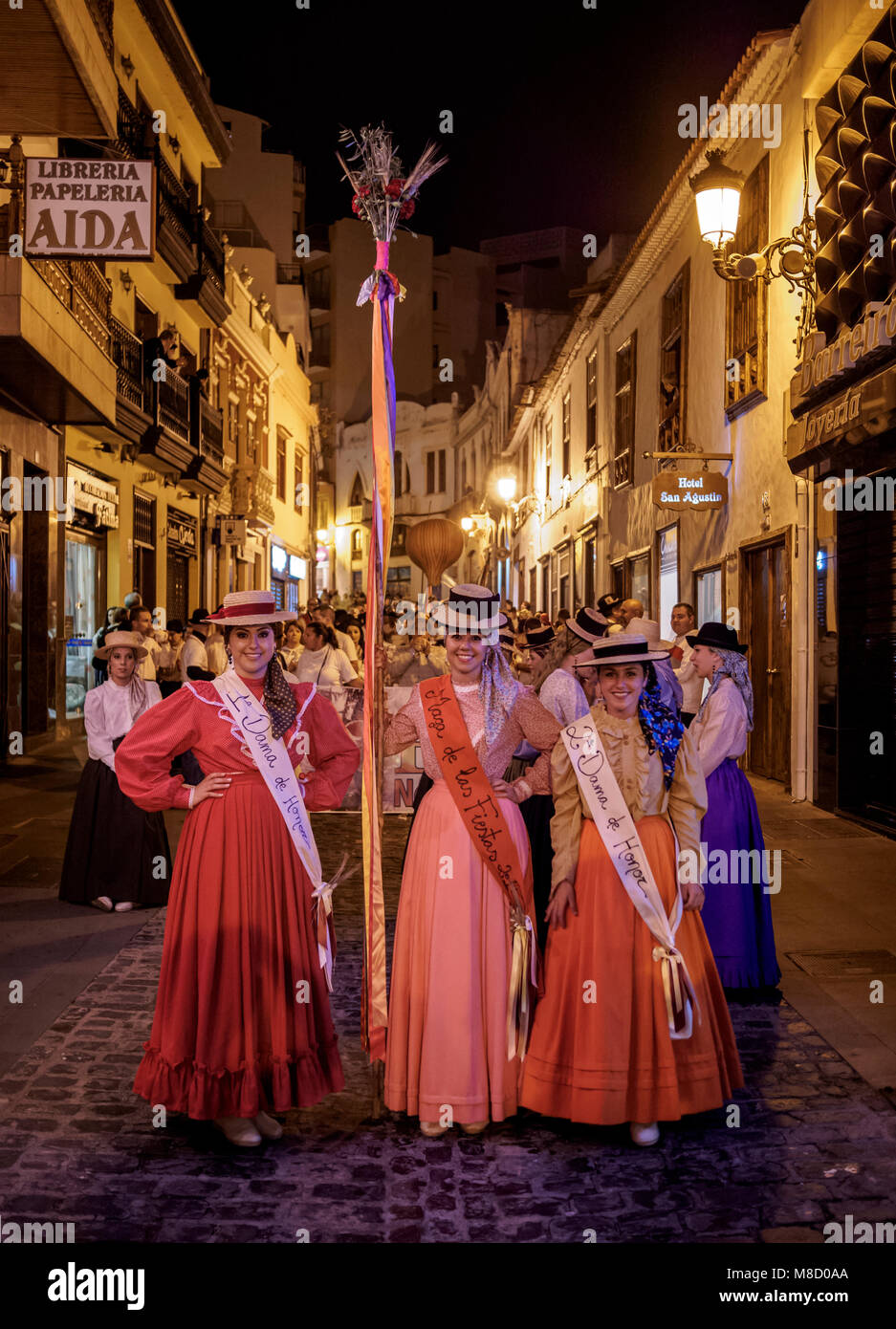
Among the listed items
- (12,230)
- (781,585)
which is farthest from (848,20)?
(12,230)

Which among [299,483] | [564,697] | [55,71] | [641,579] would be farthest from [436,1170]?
[299,483]

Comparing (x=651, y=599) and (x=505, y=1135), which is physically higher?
(x=651, y=599)

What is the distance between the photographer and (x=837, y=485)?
10.0 m

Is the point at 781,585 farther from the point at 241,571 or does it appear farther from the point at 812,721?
the point at 241,571

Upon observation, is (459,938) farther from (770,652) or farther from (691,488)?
(691,488)

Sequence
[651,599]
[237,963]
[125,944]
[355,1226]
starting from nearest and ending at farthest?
[355,1226] → [237,963] → [125,944] → [651,599]

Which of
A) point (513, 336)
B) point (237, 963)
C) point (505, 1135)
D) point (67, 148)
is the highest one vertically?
point (513, 336)

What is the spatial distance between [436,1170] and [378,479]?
239 cm

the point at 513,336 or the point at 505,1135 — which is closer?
the point at 505,1135

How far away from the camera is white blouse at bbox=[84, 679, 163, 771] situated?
7.53 m

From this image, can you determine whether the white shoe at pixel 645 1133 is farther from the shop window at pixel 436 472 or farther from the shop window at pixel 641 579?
the shop window at pixel 436 472

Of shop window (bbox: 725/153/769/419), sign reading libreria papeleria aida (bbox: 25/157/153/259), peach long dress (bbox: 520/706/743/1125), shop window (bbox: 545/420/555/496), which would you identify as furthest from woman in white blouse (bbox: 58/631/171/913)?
shop window (bbox: 545/420/555/496)

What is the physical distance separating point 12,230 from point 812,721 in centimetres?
850

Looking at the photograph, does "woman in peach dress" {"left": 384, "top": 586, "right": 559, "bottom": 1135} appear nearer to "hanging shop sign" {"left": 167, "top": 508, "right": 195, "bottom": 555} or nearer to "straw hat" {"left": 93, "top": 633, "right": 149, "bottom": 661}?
"straw hat" {"left": 93, "top": 633, "right": 149, "bottom": 661}
